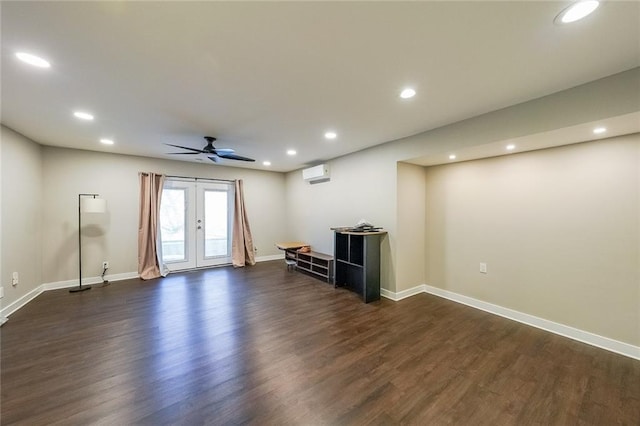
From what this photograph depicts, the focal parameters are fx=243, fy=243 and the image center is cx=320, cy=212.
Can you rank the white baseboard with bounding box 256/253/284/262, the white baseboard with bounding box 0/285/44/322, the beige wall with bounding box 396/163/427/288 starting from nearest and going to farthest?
the white baseboard with bounding box 0/285/44/322 < the beige wall with bounding box 396/163/427/288 < the white baseboard with bounding box 256/253/284/262

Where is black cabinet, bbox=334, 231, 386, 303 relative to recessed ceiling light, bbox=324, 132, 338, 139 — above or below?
below

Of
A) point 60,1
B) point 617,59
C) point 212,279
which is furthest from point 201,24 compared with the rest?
point 212,279

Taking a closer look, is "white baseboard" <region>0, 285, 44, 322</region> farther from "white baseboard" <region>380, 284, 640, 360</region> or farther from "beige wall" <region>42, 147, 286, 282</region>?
"white baseboard" <region>380, 284, 640, 360</region>

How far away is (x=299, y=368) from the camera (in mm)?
2154

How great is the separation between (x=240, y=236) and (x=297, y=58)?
509cm

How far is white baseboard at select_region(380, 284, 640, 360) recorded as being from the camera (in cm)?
243

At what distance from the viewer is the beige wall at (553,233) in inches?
96.7

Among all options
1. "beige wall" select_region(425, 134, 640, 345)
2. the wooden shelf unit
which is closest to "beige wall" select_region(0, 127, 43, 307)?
the wooden shelf unit

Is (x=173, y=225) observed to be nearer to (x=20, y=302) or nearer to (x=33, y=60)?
(x=20, y=302)

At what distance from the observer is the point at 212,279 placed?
4.91 metres

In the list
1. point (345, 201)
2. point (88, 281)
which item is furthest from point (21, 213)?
point (345, 201)

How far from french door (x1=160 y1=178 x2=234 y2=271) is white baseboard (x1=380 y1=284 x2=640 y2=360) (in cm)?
423

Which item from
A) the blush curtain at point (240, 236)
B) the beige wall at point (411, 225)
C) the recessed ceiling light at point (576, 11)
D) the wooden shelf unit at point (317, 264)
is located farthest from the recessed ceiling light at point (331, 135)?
the blush curtain at point (240, 236)

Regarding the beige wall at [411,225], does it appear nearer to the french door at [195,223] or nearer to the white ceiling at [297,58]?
the white ceiling at [297,58]
